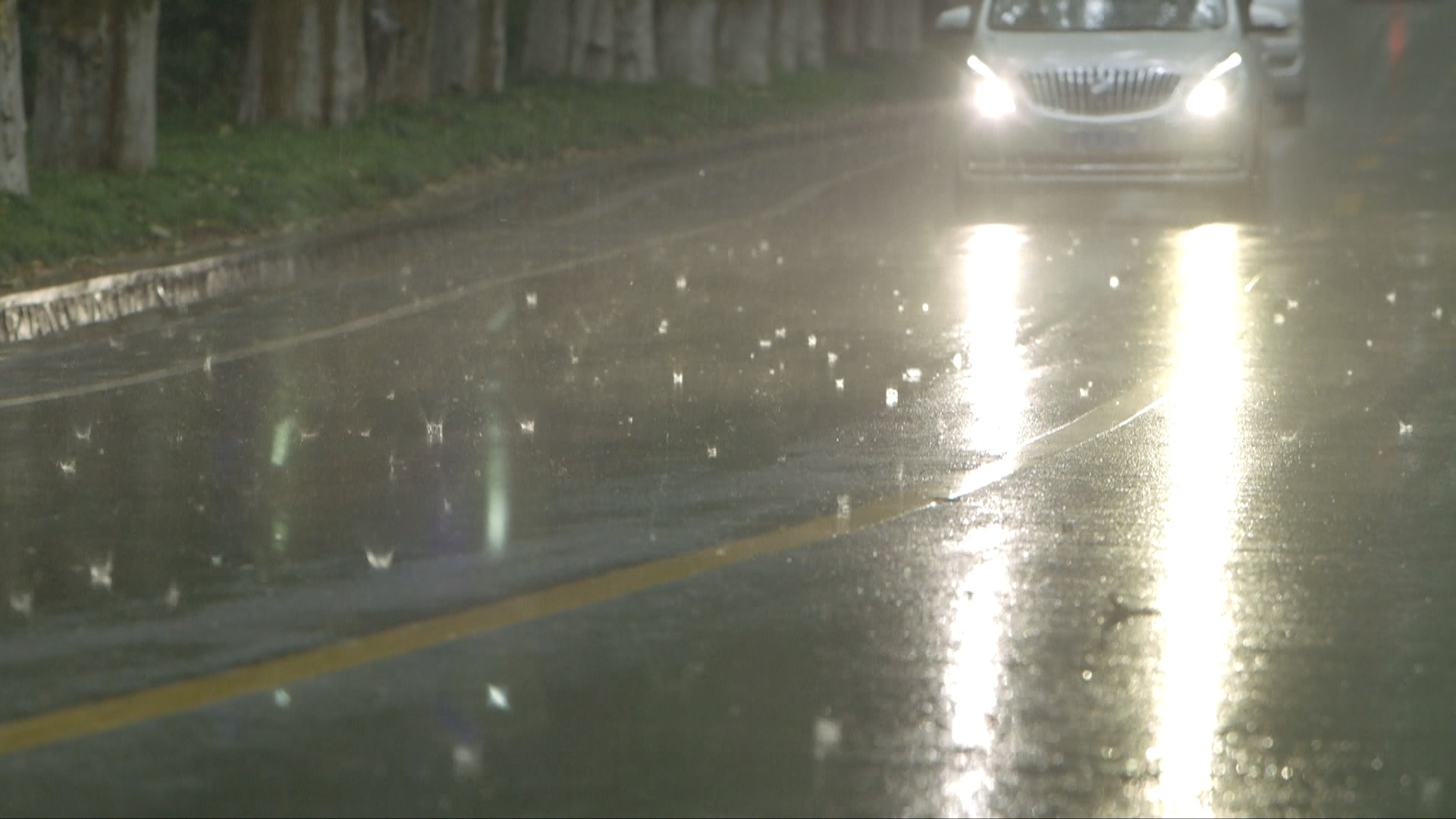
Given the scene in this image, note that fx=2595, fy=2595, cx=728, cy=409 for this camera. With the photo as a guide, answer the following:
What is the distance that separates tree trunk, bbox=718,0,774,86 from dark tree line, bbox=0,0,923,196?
3 centimetres

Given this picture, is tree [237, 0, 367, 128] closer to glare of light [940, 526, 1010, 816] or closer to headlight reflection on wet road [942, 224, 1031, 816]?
headlight reflection on wet road [942, 224, 1031, 816]

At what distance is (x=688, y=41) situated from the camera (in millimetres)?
34719

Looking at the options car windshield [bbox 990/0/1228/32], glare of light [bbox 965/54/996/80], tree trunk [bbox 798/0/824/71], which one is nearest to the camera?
glare of light [bbox 965/54/996/80]

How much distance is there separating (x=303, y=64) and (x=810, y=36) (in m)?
20.5

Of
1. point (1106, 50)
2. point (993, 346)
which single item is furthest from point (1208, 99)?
point (993, 346)

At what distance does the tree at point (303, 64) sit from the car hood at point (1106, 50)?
24.3ft

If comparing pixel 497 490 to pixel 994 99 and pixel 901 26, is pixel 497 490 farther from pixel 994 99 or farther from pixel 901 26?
pixel 901 26

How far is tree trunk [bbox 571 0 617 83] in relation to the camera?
3259cm

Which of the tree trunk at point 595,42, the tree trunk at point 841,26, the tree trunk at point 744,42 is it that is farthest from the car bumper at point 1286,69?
the tree trunk at point 841,26

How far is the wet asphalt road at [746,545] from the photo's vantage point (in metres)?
5.35

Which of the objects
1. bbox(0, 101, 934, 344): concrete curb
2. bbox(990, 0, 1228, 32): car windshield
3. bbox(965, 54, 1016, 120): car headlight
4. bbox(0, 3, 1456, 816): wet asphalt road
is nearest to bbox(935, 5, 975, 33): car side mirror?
bbox(990, 0, 1228, 32): car windshield

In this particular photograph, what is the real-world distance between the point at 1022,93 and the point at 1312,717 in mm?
12820

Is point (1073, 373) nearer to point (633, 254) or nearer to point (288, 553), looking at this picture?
point (288, 553)

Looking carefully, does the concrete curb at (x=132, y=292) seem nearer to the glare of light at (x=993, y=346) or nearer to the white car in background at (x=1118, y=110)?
the glare of light at (x=993, y=346)
